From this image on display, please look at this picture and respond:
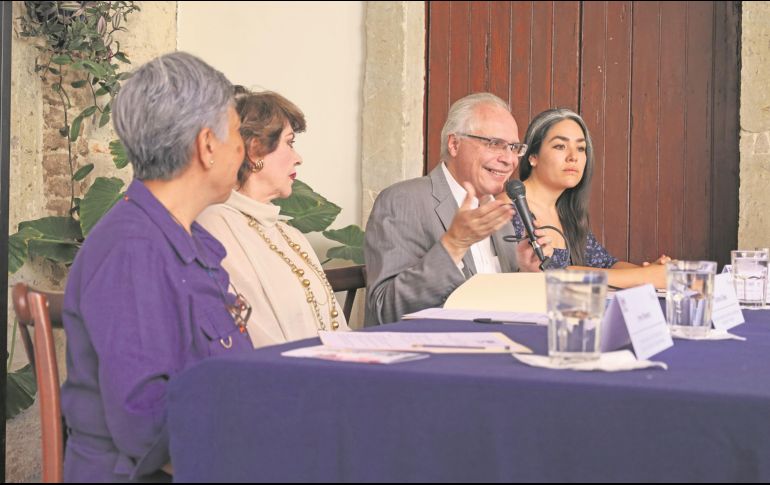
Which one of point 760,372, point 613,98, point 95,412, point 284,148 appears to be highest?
point 613,98

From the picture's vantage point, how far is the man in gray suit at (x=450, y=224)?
2.82 m

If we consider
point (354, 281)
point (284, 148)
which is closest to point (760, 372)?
point (284, 148)

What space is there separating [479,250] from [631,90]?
2.19 m

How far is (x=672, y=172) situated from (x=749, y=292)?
7.64 ft

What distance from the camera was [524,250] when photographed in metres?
3.27

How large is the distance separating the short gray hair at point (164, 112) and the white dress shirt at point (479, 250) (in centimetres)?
158

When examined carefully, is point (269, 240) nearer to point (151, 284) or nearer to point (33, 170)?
point (151, 284)

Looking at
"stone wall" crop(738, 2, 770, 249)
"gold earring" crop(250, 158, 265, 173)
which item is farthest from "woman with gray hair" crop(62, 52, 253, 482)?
"stone wall" crop(738, 2, 770, 249)

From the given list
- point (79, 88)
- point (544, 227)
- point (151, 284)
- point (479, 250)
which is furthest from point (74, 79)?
point (151, 284)

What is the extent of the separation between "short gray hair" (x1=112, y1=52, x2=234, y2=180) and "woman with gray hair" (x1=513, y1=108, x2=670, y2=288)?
7.57ft

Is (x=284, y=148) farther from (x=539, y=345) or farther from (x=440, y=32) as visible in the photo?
(x=440, y=32)

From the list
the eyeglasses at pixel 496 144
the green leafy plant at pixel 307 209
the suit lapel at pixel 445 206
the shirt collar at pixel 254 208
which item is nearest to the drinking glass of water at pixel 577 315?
the shirt collar at pixel 254 208

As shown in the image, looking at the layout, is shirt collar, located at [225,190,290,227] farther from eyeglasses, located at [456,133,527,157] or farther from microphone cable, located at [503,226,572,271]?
eyeglasses, located at [456,133,527,157]

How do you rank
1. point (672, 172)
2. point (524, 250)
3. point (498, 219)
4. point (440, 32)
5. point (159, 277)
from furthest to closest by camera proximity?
1. point (440, 32)
2. point (672, 172)
3. point (524, 250)
4. point (498, 219)
5. point (159, 277)
